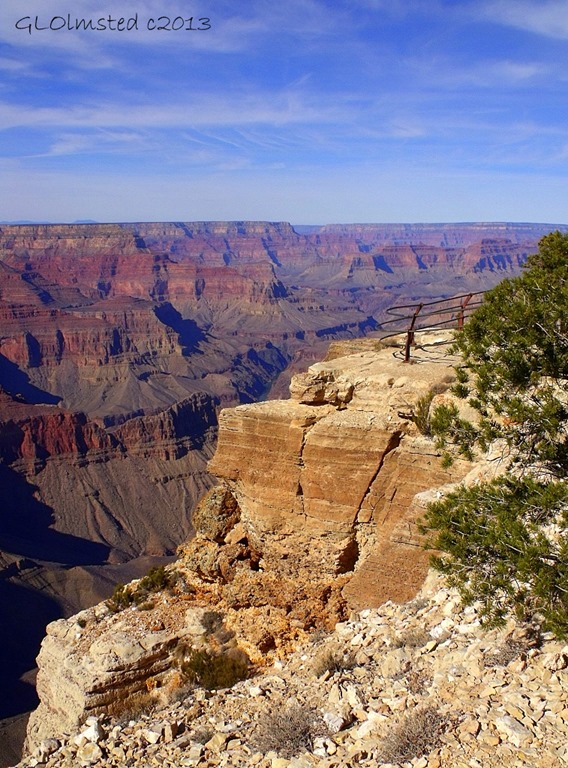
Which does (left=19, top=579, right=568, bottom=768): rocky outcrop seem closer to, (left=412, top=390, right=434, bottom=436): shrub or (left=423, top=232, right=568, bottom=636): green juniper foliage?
(left=423, top=232, right=568, bottom=636): green juniper foliage

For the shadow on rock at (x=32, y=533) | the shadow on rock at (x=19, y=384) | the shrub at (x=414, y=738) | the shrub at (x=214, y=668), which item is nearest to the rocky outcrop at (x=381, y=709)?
the shrub at (x=414, y=738)

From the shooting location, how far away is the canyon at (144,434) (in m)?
11.8

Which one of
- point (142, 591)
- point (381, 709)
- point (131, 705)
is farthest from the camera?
point (142, 591)

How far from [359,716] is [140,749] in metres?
3.10

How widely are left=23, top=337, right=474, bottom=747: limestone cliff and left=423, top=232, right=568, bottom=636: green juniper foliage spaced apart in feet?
9.84

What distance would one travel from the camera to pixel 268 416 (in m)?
12.3

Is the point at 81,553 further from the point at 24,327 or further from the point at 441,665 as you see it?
the point at 24,327

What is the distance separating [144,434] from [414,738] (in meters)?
73.8

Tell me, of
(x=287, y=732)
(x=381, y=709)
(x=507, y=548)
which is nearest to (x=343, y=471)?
(x=381, y=709)

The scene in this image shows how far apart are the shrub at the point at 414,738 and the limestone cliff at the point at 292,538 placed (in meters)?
3.67

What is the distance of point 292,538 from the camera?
1204cm

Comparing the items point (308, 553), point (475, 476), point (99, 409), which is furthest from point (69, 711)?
point (99, 409)

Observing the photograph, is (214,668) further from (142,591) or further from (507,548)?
(507,548)

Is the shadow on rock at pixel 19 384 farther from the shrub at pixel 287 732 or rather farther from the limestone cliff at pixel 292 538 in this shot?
the shrub at pixel 287 732
